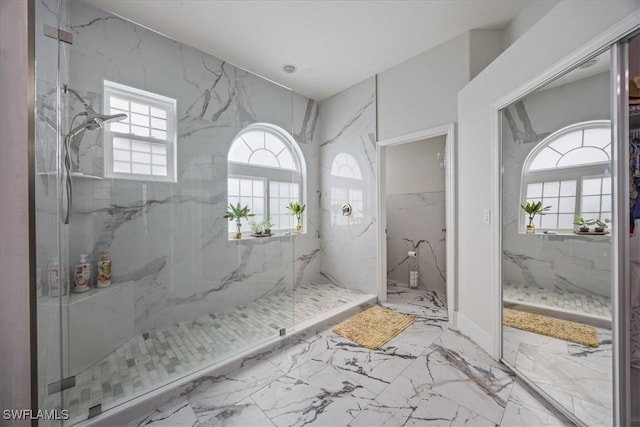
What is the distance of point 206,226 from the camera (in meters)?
2.20

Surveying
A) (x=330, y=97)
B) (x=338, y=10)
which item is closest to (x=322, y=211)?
(x=330, y=97)

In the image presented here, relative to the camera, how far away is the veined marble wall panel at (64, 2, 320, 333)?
179 cm

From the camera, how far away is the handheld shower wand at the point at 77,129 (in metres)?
1.48

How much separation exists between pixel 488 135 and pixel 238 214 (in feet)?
7.22

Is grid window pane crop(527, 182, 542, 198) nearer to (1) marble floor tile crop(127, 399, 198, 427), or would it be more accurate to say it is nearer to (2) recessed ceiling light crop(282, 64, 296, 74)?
(1) marble floor tile crop(127, 399, 198, 427)

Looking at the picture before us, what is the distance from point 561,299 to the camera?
1.31m

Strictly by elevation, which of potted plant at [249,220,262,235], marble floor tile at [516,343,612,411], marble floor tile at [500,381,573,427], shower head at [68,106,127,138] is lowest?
marble floor tile at [500,381,573,427]

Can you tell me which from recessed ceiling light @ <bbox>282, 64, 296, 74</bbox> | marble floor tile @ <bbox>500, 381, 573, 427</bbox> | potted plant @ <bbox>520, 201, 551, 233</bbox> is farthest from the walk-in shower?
potted plant @ <bbox>520, 201, 551, 233</bbox>

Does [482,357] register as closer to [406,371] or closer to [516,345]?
[516,345]

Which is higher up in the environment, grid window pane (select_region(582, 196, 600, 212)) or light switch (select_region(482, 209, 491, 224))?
grid window pane (select_region(582, 196, 600, 212))

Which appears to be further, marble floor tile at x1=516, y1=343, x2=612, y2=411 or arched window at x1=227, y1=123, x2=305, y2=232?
arched window at x1=227, y1=123, x2=305, y2=232

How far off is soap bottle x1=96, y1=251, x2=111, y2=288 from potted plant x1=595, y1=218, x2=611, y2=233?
9.78 ft

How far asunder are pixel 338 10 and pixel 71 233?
8.37ft

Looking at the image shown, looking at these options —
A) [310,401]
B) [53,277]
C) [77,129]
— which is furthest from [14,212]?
[310,401]
